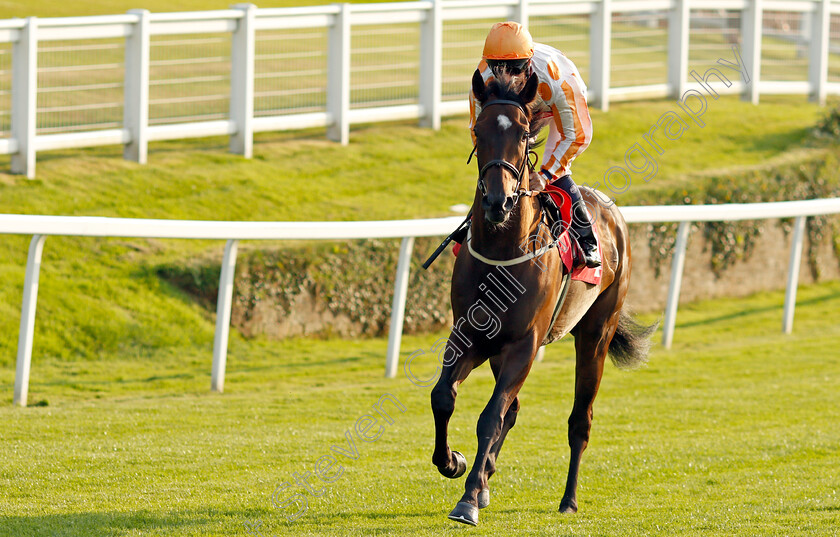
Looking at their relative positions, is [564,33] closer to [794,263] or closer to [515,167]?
[794,263]

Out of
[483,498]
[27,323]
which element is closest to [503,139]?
[483,498]

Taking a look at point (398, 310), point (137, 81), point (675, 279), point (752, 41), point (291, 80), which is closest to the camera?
point (398, 310)

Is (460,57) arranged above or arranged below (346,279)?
above

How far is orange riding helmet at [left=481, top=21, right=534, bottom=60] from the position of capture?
4047 millimetres

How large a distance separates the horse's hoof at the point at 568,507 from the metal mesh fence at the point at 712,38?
31.7 feet

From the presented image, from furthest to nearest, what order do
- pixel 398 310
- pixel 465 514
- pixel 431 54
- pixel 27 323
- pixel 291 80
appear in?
1. pixel 291 80
2. pixel 431 54
3. pixel 398 310
4. pixel 27 323
5. pixel 465 514

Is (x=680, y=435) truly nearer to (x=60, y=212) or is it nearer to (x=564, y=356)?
(x=564, y=356)

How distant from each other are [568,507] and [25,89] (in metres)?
5.25

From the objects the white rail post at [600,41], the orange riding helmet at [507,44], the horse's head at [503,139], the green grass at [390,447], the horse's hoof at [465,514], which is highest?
the white rail post at [600,41]

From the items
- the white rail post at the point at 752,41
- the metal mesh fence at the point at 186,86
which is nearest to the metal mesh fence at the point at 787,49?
the white rail post at the point at 752,41

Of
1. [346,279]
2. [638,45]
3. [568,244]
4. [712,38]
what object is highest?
[712,38]

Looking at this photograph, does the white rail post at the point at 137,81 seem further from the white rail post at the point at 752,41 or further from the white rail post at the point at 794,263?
the white rail post at the point at 752,41

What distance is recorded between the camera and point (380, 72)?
1193cm

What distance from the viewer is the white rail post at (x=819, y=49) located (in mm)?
13133
